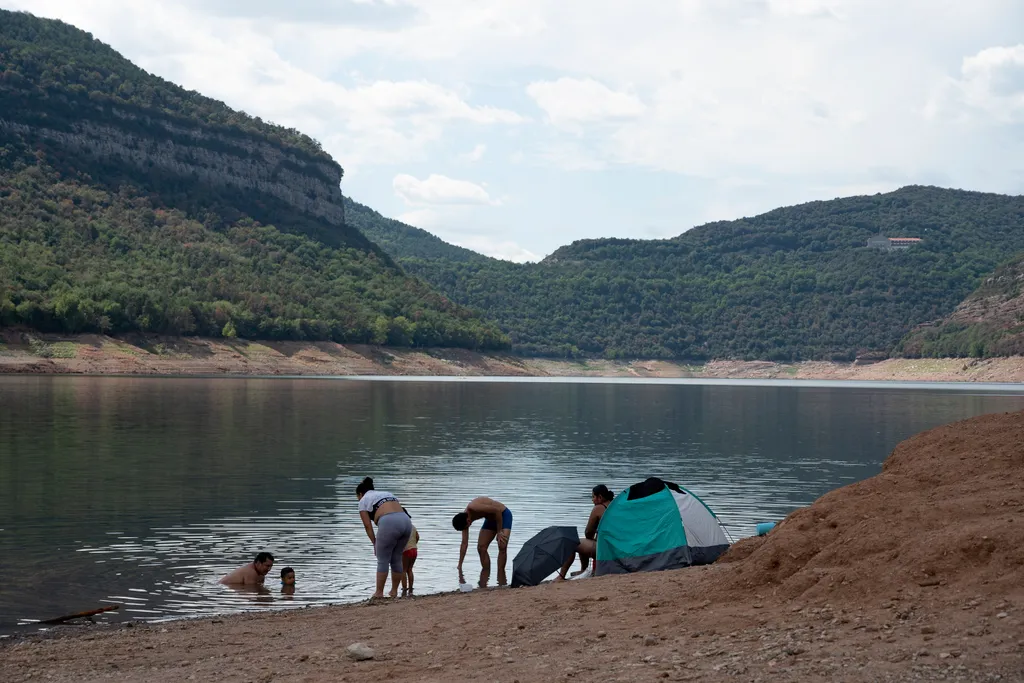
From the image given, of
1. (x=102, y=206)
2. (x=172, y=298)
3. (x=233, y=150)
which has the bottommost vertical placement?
(x=172, y=298)

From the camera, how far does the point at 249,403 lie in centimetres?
7150

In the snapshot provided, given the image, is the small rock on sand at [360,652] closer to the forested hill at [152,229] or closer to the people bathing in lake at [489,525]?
the people bathing in lake at [489,525]

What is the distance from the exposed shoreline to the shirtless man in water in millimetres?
91842

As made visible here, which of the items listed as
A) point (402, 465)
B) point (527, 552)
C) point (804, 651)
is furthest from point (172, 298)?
point (804, 651)

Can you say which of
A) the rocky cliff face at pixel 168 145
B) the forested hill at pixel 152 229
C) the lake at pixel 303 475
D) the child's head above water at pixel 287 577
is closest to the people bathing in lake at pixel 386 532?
the lake at pixel 303 475

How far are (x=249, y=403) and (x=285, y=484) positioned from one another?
4022cm

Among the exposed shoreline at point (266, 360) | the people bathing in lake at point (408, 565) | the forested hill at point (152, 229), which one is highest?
the forested hill at point (152, 229)

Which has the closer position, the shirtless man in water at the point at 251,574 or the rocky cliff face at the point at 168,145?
the shirtless man in water at the point at 251,574

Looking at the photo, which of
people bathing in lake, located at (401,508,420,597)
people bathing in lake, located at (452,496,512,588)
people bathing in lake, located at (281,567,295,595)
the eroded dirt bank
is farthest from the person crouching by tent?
people bathing in lake, located at (281,567,295,595)

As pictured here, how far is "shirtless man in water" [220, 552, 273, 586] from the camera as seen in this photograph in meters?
18.7

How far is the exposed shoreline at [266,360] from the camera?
108312 mm

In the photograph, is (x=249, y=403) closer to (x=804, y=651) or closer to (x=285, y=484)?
(x=285, y=484)

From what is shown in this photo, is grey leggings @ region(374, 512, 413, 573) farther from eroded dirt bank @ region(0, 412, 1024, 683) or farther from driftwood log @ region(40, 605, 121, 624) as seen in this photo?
driftwood log @ region(40, 605, 121, 624)

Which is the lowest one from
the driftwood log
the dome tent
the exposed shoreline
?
the driftwood log
